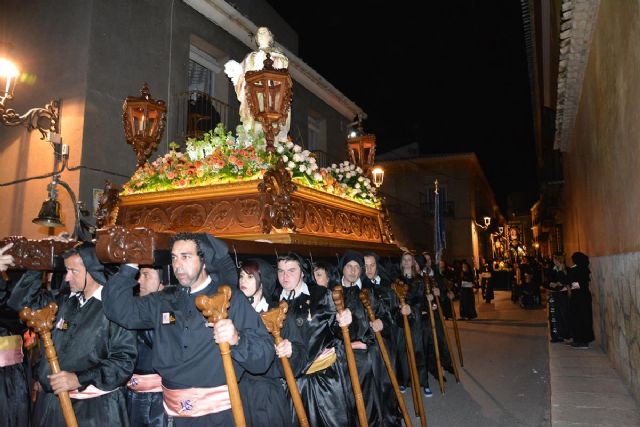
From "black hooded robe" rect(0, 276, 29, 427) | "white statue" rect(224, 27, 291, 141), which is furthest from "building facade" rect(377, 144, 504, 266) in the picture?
"black hooded robe" rect(0, 276, 29, 427)

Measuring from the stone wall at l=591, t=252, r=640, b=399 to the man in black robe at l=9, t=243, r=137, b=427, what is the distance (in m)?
4.63

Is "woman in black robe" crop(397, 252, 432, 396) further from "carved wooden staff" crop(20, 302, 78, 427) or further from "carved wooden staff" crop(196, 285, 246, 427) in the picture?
"carved wooden staff" crop(20, 302, 78, 427)

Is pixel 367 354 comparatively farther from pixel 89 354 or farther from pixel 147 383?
pixel 89 354

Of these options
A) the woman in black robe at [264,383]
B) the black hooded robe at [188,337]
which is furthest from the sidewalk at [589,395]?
the black hooded robe at [188,337]

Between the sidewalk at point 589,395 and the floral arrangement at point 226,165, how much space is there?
326 centimetres

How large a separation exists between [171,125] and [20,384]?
20.8 ft

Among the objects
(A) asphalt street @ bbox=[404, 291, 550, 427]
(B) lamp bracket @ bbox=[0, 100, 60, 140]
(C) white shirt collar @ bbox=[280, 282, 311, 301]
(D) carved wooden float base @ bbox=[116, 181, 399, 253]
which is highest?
(B) lamp bracket @ bbox=[0, 100, 60, 140]

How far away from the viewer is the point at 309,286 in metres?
4.09

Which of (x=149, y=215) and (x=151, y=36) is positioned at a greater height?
(x=151, y=36)

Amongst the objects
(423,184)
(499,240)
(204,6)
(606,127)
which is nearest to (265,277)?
(606,127)

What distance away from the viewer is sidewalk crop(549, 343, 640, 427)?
412 cm

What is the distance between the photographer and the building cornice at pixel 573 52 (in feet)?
19.7

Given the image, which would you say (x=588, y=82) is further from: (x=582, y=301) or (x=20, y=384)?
(x=20, y=384)

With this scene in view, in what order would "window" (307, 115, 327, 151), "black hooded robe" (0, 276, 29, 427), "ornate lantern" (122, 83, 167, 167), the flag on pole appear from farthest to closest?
"window" (307, 115, 327, 151) → the flag on pole → "ornate lantern" (122, 83, 167, 167) → "black hooded robe" (0, 276, 29, 427)
